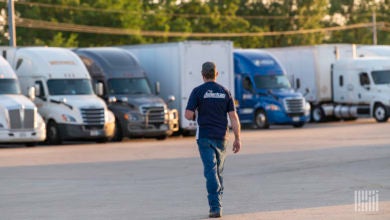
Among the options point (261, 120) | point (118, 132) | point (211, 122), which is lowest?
point (261, 120)

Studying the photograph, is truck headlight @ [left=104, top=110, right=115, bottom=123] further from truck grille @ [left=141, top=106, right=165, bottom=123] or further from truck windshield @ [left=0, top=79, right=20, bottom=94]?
truck windshield @ [left=0, top=79, right=20, bottom=94]

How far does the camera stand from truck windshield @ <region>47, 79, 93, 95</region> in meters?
35.0

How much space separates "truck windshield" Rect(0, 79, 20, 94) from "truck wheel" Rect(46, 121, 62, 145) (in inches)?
66.7

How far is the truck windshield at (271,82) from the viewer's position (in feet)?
140

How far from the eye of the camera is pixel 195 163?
23922 millimetres

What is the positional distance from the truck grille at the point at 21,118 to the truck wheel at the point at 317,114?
18.5m

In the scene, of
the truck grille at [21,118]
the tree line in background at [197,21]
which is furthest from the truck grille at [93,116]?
the tree line in background at [197,21]

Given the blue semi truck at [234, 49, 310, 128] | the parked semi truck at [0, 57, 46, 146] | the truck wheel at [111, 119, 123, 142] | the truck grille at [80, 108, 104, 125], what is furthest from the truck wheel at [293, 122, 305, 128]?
the parked semi truck at [0, 57, 46, 146]

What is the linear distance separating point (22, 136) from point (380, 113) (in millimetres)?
18577

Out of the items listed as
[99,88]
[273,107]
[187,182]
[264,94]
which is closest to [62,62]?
[99,88]

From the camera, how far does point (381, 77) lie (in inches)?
1825

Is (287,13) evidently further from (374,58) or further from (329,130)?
(329,130)

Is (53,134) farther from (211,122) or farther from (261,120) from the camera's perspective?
(211,122)

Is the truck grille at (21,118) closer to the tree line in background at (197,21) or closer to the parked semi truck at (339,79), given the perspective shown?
the parked semi truck at (339,79)
